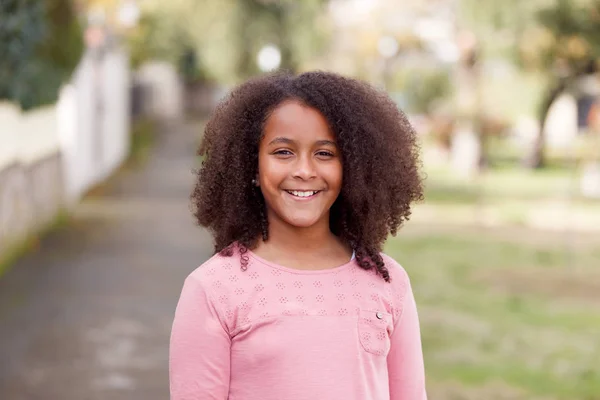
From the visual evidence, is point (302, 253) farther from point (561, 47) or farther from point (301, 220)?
point (561, 47)

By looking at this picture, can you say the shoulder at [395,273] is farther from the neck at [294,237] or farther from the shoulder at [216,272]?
the shoulder at [216,272]

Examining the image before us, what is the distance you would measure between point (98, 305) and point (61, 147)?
7.61m

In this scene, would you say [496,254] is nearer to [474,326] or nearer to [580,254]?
[580,254]

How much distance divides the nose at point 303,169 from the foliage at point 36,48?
841 centimetres

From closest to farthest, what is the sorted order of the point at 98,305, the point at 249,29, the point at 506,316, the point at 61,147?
the point at 98,305, the point at 506,316, the point at 61,147, the point at 249,29

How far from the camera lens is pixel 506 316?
31.4 ft

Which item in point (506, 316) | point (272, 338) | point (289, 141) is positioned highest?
point (289, 141)

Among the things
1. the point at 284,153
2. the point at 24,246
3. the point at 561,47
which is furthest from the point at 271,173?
the point at 561,47

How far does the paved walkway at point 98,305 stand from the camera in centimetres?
694

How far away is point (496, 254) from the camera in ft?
44.9

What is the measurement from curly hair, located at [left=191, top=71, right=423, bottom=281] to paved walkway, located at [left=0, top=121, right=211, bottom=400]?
13.7ft

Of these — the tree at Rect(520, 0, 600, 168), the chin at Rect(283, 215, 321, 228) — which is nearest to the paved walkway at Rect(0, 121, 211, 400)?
the chin at Rect(283, 215, 321, 228)

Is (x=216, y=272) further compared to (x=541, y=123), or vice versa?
(x=541, y=123)

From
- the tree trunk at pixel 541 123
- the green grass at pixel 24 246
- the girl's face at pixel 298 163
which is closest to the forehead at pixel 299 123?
the girl's face at pixel 298 163
